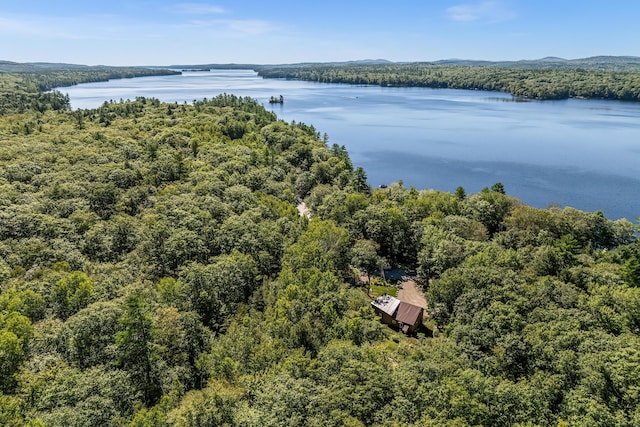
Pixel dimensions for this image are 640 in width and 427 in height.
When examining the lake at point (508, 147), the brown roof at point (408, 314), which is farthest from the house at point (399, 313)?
the lake at point (508, 147)

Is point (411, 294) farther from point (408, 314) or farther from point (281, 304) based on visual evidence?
point (281, 304)

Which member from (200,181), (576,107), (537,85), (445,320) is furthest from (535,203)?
(537,85)

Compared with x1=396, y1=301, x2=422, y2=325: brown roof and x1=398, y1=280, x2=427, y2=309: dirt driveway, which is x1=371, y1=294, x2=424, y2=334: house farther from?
x1=398, y1=280, x2=427, y2=309: dirt driveway

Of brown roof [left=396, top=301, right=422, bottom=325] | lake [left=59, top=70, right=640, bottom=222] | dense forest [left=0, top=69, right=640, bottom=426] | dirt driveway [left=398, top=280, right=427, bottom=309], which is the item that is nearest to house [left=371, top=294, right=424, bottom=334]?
brown roof [left=396, top=301, right=422, bottom=325]

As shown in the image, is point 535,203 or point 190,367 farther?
point 535,203

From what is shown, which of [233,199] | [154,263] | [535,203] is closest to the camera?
[154,263]

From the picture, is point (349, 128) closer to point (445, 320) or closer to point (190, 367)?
point (445, 320)

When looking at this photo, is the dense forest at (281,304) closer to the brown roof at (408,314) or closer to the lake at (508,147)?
the brown roof at (408,314)
